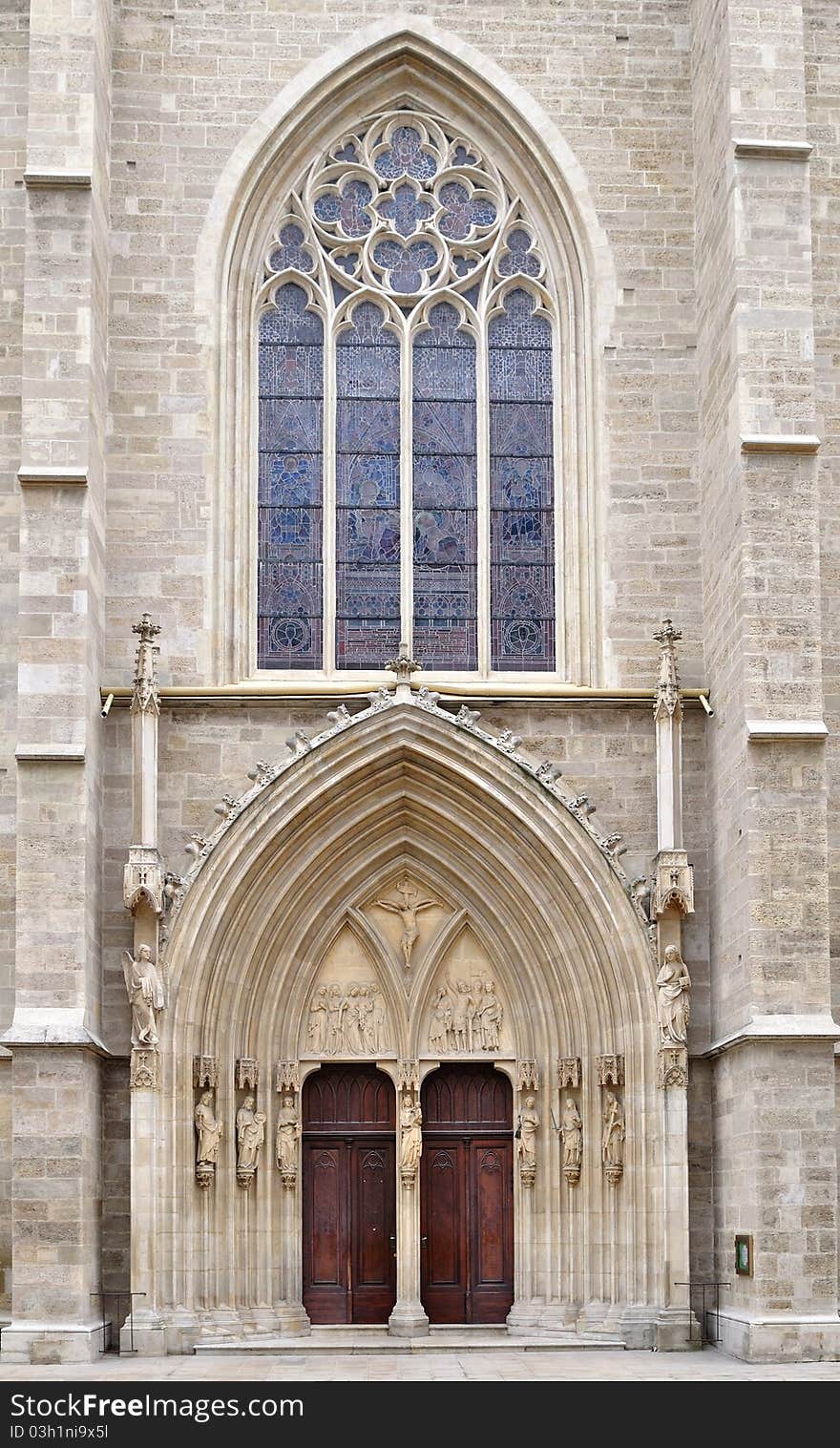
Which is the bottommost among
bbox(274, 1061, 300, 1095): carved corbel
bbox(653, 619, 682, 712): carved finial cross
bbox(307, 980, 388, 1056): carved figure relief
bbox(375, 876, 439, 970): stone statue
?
bbox(274, 1061, 300, 1095): carved corbel

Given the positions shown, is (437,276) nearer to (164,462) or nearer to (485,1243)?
(164,462)

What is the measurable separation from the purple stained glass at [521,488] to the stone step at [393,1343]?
5.77 m

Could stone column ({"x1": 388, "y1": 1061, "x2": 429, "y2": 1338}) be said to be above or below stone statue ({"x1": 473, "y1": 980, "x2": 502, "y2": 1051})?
below

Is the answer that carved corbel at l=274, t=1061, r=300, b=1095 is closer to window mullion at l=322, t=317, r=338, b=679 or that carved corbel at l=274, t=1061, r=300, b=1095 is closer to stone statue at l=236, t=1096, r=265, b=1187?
stone statue at l=236, t=1096, r=265, b=1187

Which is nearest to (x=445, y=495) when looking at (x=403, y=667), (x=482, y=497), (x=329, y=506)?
(x=482, y=497)

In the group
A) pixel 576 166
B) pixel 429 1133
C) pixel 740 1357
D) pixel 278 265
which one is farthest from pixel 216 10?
pixel 740 1357

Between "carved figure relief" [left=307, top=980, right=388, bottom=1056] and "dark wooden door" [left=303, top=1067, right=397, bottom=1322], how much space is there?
0.73ft

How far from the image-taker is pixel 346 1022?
62.8ft

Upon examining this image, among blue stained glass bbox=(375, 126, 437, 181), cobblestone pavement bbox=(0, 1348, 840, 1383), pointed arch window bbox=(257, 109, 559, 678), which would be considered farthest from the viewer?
blue stained glass bbox=(375, 126, 437, 181)

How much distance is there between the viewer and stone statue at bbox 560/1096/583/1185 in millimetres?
18516

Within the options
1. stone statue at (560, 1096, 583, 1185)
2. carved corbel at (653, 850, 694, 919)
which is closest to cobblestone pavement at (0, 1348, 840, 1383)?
stone statue at (560, 1096, 583, 1185)

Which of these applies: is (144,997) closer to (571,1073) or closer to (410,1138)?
(410,1138)

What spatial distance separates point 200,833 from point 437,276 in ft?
18.6

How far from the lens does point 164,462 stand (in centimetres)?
1927
